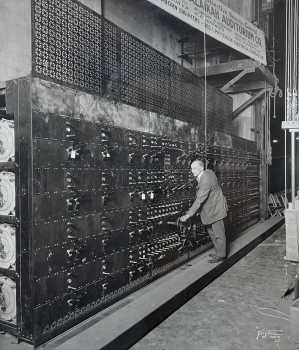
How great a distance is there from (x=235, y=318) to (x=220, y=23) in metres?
4.16

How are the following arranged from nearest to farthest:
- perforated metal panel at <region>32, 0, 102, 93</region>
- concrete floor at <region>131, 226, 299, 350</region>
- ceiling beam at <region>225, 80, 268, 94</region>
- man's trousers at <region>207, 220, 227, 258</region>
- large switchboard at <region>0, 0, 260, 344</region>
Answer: large switchboard at <region>0, 0, 260, 344</region> → perforated metal panel at <region>32, 0, 102, 93</region> → concrete floor at <region>131, 226, 299, 350</region> → man's trousers at <region>207, 220, 227, 258</region> → ceiling beam at <region>225, 80, 268, 94</region>

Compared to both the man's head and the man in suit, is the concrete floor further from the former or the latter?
the man's head

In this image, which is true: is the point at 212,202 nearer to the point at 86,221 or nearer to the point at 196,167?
the point at 196,167

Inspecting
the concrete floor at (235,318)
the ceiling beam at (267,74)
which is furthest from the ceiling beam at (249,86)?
the concrete floor at (235,318)

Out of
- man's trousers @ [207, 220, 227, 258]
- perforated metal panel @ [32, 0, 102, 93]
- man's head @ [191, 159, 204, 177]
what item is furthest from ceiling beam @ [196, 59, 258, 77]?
perforated metal panel @ [32, 0, 102, 93]

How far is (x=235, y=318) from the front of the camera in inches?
138

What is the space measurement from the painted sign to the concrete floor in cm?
346

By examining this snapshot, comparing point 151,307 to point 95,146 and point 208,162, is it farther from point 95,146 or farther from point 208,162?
point 208,162

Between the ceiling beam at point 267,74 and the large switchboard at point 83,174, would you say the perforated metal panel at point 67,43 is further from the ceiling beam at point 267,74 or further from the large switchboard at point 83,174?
the ceiling beam at point 267,74

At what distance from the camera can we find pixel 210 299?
13.3ft

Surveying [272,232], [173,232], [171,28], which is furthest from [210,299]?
[171,28]

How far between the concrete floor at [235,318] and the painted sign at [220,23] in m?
3.46

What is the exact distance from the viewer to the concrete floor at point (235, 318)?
9.98 ft

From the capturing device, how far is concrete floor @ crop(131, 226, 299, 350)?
304 centimetres
